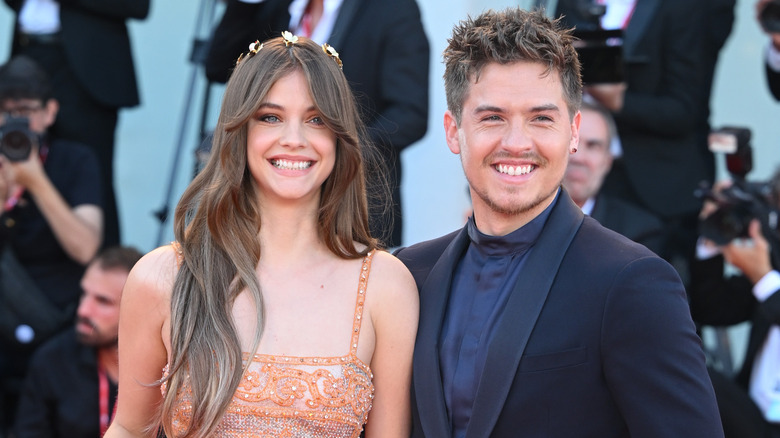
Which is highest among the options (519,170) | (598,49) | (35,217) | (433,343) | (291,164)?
(598,49)

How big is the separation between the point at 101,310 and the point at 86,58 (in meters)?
1.26

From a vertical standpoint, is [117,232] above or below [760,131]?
below

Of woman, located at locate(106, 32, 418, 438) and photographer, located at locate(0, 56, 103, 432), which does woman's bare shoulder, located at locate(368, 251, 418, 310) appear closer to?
woman, located at locate(106, 32, 418, 438)

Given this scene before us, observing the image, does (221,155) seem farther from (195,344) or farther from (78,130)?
(78,130)

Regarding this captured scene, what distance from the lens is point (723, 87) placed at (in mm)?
5277

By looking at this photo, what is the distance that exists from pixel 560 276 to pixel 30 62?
316 centimetres

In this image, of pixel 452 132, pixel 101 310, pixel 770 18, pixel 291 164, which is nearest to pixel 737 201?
pixel 770 18

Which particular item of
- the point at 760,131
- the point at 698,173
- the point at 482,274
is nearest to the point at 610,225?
the point at 698,173

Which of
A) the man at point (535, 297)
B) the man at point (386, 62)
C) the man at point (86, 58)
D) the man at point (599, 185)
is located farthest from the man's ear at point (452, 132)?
the man at point (86, 58)

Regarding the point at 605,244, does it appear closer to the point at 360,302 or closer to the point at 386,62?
the point at 360,302

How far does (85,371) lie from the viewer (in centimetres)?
434

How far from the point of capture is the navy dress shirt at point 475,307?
2.35 m

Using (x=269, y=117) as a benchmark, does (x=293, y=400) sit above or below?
below

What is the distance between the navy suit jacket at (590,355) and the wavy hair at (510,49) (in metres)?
0.34
